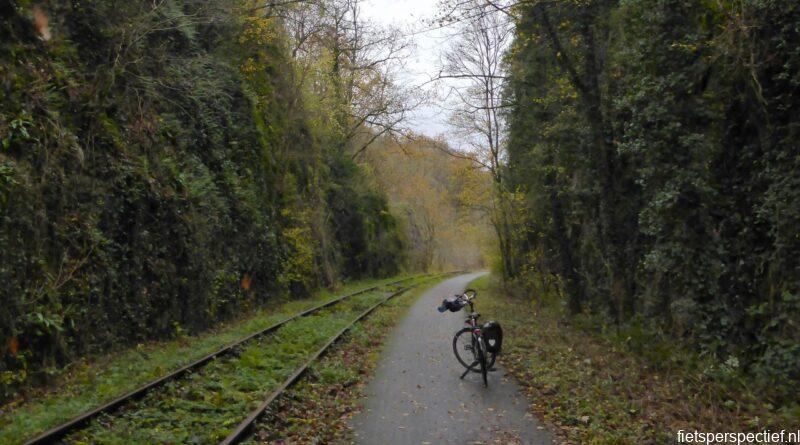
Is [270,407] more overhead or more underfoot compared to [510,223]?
more underfoot

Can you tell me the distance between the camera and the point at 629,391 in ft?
26.0

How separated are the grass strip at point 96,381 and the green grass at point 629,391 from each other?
18.8ft

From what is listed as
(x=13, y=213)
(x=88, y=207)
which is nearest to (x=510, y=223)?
(x=88, y=207)

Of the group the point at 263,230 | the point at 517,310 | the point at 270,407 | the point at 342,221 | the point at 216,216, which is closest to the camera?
the point at 270,407

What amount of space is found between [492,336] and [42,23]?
956cm

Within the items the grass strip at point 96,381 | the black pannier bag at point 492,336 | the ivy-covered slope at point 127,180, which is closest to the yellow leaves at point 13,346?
the ivy-covered slope at point 127,180

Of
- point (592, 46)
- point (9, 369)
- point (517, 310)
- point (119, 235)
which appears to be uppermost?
point (592, 46)

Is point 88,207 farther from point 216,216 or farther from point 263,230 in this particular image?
point 263,230

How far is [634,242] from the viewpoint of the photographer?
11.8 m

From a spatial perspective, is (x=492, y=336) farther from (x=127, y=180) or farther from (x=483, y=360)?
(x=127, y=180)

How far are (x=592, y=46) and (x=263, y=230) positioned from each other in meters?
13.3

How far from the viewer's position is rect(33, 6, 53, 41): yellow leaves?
10.3m

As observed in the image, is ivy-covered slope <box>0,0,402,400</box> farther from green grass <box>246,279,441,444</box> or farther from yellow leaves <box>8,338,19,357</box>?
green grass <box>246,279,441,444</box>

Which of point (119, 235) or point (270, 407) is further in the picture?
point (119, 235)
